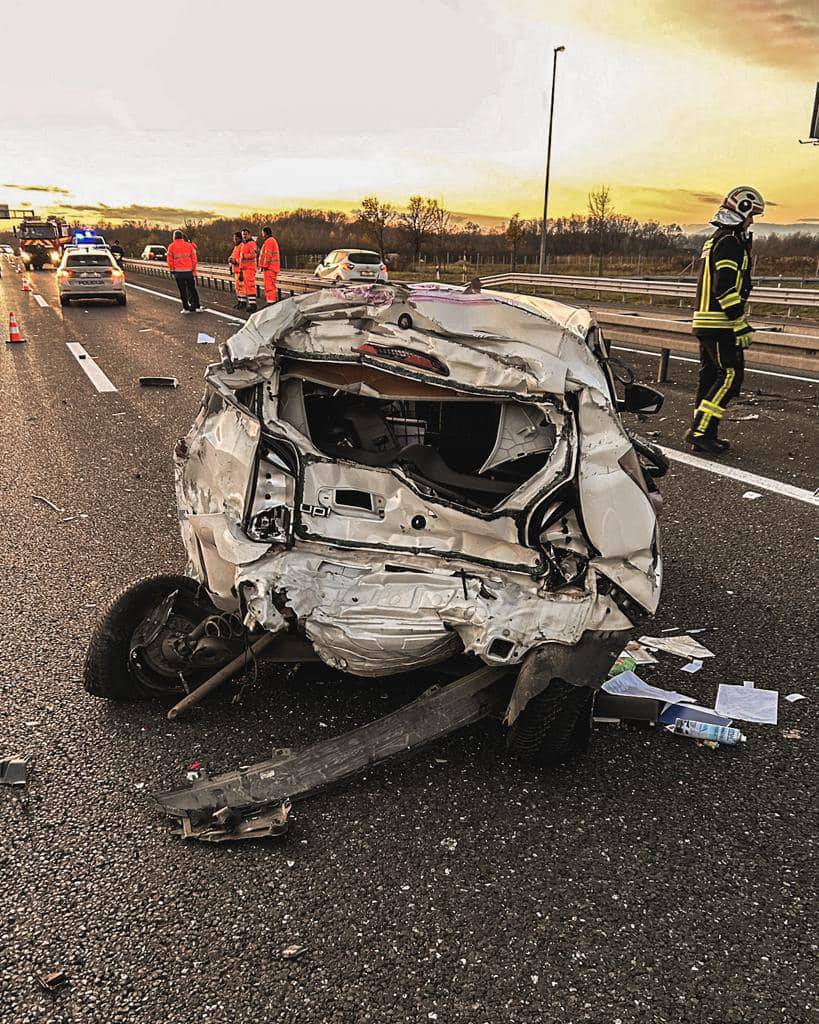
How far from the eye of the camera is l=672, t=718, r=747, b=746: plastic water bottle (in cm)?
295

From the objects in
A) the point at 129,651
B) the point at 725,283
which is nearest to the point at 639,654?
the point at 129,651

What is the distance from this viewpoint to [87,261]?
2069 cm

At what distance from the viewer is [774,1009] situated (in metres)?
1.92

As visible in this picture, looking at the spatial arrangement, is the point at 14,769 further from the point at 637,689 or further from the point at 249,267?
the point at 249,267

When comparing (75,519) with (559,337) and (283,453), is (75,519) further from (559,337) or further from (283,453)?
(559,337)

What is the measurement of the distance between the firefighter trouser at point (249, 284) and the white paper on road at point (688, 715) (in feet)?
55.0

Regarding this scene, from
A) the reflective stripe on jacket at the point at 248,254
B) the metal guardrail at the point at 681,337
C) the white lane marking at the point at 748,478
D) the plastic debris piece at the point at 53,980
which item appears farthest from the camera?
the reflective stripe on jacket at the point at 248,254

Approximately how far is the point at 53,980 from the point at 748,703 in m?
2.49

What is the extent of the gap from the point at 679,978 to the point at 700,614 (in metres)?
2.18

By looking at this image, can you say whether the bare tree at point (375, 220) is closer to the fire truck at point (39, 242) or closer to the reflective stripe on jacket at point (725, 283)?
the fire truck at point (39, 242)

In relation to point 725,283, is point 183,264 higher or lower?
lower

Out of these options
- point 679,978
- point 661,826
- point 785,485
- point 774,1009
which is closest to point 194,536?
point 661,826

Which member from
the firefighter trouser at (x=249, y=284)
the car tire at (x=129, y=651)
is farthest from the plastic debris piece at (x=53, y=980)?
the firefighter trouser at (x=249, y=284)

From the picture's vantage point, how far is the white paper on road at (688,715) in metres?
3.07
